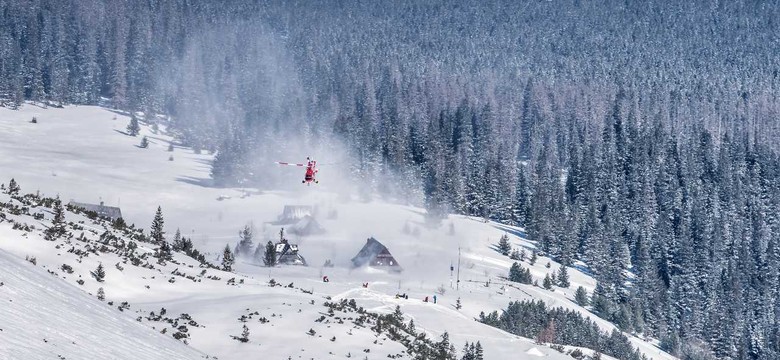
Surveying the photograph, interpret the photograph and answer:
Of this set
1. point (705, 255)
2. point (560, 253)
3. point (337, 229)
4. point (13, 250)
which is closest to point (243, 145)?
point (337, 229)

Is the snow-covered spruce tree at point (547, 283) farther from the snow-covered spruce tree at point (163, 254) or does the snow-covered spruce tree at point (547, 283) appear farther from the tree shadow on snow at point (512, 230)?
the snow-covered spruce tree at point (163, 254)

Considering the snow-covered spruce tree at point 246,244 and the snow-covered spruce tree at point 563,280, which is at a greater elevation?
the snow-covered spruce tree at point 246,244

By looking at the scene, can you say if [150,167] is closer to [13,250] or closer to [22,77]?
[22,77]

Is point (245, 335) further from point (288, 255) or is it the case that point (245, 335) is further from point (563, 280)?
point (563, 280)

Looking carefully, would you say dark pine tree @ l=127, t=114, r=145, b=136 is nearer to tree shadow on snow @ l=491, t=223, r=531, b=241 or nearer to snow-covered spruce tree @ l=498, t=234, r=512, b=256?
tree shadow on snow @ l=491, t=223, r=531, b=241

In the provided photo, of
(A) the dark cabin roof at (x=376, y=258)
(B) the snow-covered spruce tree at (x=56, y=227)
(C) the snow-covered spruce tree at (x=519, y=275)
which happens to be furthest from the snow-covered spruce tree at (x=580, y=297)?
(B) the snow-covered spruce tree at (x=56, y=227)

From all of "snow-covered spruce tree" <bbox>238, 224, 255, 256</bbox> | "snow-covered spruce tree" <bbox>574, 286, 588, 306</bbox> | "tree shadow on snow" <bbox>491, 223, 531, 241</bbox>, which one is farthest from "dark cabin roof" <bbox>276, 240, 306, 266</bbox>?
"tree shadow on snow" <bbox>491, 223, 531, 241</bbox>
